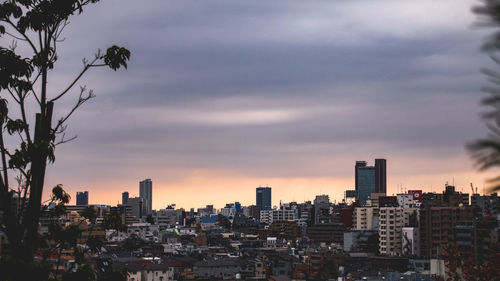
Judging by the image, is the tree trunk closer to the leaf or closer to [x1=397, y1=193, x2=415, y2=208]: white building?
the leaf

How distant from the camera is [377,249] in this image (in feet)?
449

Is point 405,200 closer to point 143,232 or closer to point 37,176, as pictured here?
point 143,232

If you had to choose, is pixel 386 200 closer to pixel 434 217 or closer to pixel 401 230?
pixel 401 230

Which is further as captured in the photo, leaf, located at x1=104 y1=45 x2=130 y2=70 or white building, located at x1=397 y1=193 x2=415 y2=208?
white building, located at x1=397 y1=193 x2=415 y2=208

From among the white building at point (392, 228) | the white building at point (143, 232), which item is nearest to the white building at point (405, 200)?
the white building at point (392, 228)

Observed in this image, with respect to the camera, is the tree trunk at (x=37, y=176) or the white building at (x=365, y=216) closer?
the tree trunk at (x=37, y=176)

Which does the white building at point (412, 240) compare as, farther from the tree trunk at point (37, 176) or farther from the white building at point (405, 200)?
the tree trunk at point (37, 176)

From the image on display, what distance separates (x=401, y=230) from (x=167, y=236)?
234ft

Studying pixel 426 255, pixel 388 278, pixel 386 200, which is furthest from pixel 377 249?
pixel 388 278

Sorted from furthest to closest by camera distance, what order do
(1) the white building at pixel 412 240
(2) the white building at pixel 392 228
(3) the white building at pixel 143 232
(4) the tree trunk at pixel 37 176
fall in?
(3) the white building at pixel 143 232
(2) the white building at pixel 392 228
(1) the white building at pixel 412 240
(4) the tree trunk at pixel 37 176

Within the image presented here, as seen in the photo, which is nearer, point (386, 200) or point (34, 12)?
point (34, 12)

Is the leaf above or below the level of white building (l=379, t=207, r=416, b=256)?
above

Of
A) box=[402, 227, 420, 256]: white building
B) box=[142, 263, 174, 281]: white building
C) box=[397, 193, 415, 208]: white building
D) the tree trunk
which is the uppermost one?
box=[397, 193, 415, 208]: white building

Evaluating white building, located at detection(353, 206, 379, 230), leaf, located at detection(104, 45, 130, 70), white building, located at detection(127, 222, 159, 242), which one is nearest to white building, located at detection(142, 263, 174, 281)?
white building, located at detection(353, 206, 379, 230)
